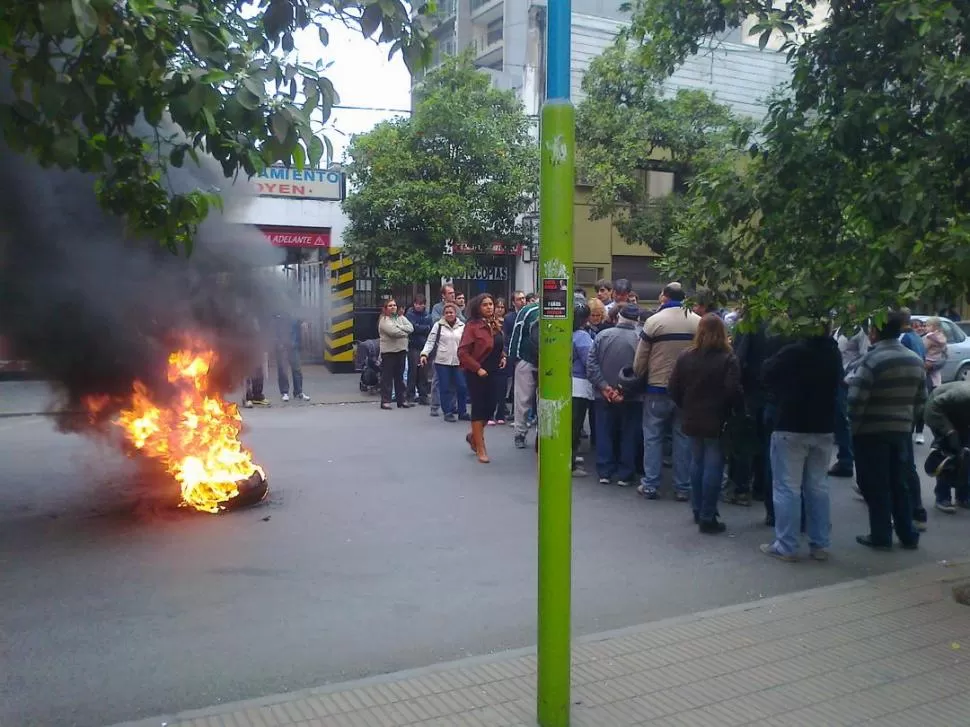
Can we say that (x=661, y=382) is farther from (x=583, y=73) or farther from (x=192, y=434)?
(x=583, y=73)

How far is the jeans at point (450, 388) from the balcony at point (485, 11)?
18.7 metres

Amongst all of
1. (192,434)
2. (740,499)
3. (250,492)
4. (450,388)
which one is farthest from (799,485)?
(450,388)

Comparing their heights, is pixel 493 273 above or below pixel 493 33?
below

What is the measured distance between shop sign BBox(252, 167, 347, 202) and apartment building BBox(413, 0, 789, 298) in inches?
172

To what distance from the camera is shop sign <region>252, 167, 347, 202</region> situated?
58.6 ft

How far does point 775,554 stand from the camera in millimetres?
6586

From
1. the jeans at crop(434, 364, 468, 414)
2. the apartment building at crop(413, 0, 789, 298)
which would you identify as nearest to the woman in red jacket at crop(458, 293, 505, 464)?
the jeans at crop(434, 364, 468, 414)

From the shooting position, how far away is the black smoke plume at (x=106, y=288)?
7105mm

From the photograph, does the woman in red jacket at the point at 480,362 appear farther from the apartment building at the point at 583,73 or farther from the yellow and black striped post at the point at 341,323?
the apartment building at the point at 583,73

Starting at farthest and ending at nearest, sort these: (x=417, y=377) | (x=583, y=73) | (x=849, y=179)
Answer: (x=583, y=73) → (x=417, y=377) → (x=849, y=179)

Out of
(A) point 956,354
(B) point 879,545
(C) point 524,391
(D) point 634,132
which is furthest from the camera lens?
(D) point 634,132

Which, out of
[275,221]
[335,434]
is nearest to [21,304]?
[335,434]

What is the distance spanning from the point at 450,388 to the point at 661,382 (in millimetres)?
5558

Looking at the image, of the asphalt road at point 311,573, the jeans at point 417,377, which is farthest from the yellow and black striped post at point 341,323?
the asphalt road at point 311,573
